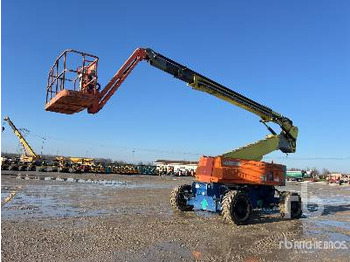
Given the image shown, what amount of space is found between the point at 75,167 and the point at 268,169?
45.7 m

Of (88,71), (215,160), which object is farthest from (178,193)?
(88,71)

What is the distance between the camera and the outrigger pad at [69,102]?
1089 cm

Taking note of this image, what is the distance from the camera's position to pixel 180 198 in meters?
15.9

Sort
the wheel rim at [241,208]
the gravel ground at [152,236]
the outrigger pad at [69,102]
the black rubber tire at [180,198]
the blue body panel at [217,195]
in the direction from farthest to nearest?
the black rubber tire at [180,198] < the blue body panel at [217,195] < the wheel rim at [241,208] < the outrigger pad at [69,102] < the gravel ground at [152,236]

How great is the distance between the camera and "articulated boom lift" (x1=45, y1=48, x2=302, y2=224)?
459 inches

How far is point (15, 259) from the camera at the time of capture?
7.55 meters

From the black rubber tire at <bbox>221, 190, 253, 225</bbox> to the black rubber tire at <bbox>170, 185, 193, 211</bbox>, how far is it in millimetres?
2479

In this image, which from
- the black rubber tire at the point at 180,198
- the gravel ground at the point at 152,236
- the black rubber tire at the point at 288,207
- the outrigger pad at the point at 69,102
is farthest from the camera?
the black rubber tire at the point at 180,198

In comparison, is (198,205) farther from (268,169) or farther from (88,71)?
(88,71)

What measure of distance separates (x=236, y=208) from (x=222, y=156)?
216 centimetres

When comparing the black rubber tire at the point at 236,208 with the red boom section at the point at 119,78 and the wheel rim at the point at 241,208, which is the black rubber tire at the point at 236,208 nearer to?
the wheel rim at the point at 241,208

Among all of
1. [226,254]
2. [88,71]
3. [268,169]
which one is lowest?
[226,254]

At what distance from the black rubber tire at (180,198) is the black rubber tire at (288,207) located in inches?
144

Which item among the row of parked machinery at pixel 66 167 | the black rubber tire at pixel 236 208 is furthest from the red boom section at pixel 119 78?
the row of parked machinery at pixel 66 167
